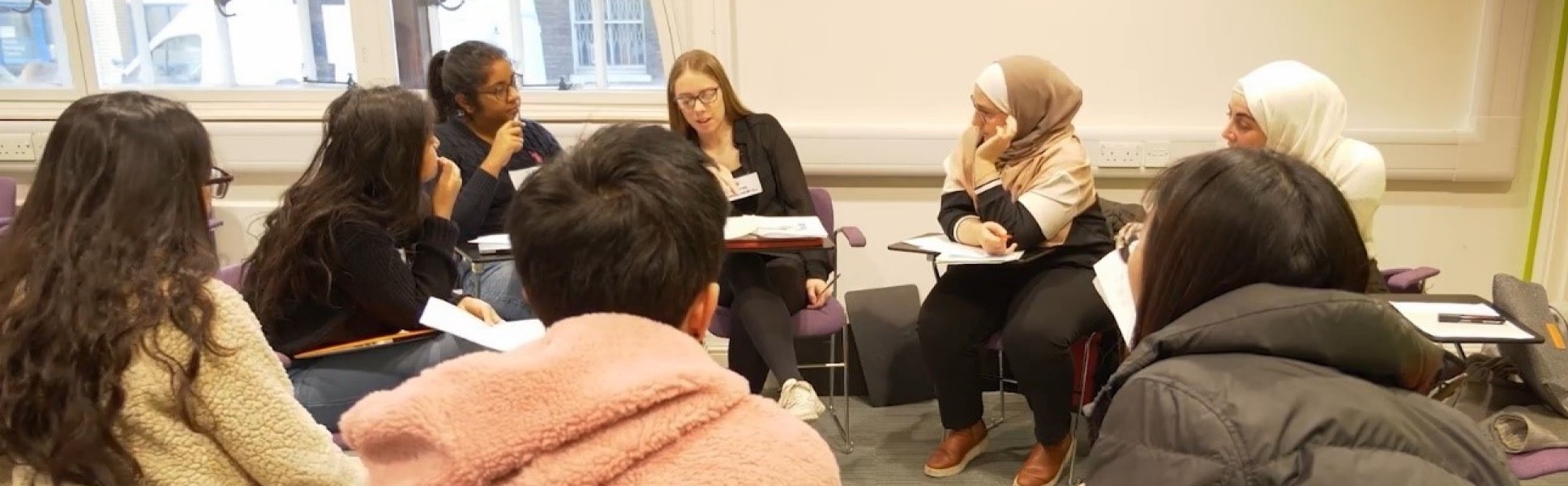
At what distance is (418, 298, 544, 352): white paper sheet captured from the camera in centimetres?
192

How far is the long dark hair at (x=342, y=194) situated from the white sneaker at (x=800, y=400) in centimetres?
97

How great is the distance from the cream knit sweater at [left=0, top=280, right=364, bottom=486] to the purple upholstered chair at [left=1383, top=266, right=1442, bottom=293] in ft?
7.97

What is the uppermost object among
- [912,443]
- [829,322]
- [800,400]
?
[829,322]

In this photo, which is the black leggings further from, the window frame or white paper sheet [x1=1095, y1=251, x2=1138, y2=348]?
the window frame

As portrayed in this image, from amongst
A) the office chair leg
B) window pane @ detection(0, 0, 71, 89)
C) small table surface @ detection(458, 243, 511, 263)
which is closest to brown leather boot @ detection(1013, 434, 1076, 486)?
the office chair leg

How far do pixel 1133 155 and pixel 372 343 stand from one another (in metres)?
2.36

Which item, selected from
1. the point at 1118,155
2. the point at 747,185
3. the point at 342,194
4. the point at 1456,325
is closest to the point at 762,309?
the point at 747,185

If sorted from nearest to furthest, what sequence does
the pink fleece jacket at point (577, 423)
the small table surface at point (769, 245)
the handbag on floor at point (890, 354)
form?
the pink fleece jacket at point (577, 423) < the small table surface at point (769, 245) < the handbag on floor at point (890, 354)

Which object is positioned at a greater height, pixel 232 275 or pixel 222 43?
pixel 222 43

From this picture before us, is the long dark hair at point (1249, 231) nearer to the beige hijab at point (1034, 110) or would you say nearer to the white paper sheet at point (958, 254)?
the white paper sheet at point (958, 254)

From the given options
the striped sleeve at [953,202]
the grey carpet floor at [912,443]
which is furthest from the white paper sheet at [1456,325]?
the striped sleeve at [953,202]

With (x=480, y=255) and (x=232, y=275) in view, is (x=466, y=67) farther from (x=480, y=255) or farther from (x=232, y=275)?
(x=232, y=275)

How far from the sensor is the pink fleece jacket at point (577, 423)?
28.3 inches

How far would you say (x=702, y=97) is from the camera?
2.84 meters
